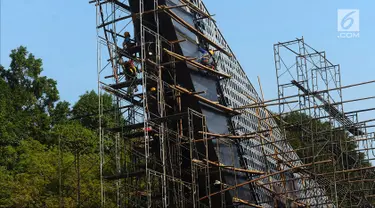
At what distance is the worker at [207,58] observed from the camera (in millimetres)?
27891

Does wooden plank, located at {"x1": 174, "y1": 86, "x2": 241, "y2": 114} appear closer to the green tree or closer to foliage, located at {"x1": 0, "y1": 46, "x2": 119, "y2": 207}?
foliage, located at {"x1": 0, "y1": 46, "x2": 119, "y2": 207}

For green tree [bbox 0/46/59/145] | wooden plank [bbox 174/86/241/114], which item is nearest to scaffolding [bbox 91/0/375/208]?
wooden plank [bbox 174/86/241/114]

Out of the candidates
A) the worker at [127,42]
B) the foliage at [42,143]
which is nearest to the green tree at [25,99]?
the foliage at [42,143]

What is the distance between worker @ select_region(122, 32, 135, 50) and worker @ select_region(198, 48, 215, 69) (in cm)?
270

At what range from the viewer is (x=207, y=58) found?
27.9 meters

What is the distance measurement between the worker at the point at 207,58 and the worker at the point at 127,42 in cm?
270

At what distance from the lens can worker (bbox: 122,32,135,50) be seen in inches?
1066

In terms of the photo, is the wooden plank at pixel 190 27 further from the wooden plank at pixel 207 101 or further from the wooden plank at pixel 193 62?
the wooden plank at pixel 207 101

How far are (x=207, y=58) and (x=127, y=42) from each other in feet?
10.2

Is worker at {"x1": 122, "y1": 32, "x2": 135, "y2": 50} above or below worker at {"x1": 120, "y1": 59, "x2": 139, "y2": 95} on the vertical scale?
above

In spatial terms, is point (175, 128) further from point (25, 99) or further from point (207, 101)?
point (25, 99)

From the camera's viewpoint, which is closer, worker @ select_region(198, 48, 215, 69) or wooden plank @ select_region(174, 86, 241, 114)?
wooden plank @ select_region(174, 86, 241, 114)

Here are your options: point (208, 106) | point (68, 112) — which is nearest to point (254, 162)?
point (208, 106)

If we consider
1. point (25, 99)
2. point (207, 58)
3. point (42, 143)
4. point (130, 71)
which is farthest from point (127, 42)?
point (25, 99)
